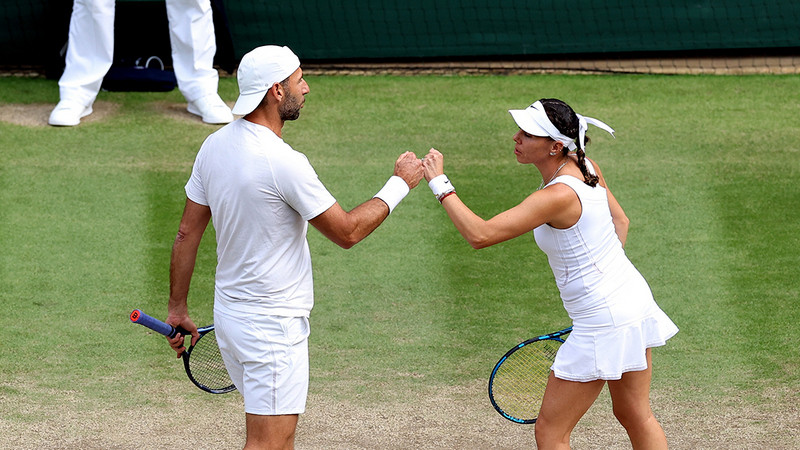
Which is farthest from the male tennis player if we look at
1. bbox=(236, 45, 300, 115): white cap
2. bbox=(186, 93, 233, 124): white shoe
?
bbox=(186, 93, 233, 124): white shoe

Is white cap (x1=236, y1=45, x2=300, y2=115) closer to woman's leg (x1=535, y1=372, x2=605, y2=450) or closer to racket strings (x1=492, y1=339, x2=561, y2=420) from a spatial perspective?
woman's leg (x1=535, y1=372, x2=605, y2=450)

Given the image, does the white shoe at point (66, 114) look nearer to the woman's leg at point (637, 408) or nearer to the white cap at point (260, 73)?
the white cap at point (260, 73)

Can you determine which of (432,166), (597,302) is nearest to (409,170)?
(432,166)

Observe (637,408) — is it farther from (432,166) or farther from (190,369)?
(190,369)

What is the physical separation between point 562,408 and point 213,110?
18.1ft

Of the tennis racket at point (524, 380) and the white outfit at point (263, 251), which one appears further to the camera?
the tennis racket at point (524, 380)

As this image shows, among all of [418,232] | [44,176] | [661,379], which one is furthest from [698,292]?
[44,176]

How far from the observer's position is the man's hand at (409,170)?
4.19 m

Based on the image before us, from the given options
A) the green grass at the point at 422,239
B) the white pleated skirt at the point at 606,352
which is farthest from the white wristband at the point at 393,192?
the green grass at the point at 422,239

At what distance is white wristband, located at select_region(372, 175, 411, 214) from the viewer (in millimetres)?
4074

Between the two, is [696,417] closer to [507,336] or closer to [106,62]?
[507,336]

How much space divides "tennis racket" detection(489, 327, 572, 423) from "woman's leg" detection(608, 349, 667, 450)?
480 mm

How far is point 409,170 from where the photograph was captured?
4.20 metres

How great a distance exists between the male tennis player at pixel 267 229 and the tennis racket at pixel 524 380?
1.11 meters
